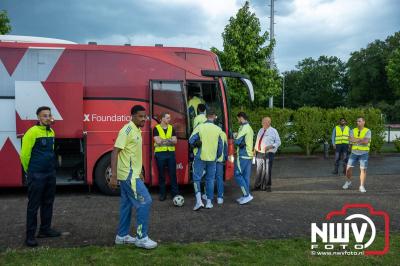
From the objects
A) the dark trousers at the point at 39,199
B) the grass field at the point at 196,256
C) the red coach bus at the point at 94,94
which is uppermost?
the red coach bus at the point at 94,94

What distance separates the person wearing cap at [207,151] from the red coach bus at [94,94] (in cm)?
127

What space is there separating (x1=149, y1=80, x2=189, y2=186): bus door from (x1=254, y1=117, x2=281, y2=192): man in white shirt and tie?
1.87 meters

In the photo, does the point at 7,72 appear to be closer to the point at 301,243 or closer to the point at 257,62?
the point at 301,243

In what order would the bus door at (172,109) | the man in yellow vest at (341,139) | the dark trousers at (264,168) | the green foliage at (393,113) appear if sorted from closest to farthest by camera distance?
the bus door at (172,109) → the dark trousers at (264,168) → the man in yellow vest at (341,139) → the green foliage at (393,113)

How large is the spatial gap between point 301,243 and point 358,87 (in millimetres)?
68820

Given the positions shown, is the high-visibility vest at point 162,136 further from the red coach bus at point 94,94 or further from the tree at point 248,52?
the tree at point 248,52

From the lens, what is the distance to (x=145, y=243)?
17.9 feet

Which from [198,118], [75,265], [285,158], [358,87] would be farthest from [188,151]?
[358,87]

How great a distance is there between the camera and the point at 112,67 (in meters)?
9.06

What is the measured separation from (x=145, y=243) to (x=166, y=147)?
10.7ft

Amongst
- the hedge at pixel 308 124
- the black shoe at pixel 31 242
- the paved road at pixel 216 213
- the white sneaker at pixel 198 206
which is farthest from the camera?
the hedge at pixel 308 124

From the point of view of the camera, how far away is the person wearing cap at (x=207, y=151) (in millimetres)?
7801

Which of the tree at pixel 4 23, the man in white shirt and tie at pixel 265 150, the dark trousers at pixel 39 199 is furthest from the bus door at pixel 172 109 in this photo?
the tree at pixel 4 23

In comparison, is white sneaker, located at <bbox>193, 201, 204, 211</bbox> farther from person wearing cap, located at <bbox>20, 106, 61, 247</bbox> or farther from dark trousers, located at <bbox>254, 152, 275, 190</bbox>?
person wearing cap, located at <bbox>20, 106, 61, 247</bbox>
